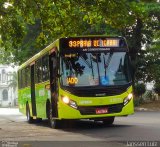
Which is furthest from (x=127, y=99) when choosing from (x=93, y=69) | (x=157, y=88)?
(x=157, y=88)

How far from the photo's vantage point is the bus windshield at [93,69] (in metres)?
16.1

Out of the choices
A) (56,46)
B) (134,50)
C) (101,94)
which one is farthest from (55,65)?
(134,50)

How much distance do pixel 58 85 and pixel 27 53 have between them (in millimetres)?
24690

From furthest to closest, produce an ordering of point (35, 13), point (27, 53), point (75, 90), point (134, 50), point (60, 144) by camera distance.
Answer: point (27, 53) → point (134, 50) → point (35, 13) → point (75, 90) → point (60, 144)

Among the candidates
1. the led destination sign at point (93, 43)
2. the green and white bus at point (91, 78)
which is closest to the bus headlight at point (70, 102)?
the green and white bus at point (91, 78)

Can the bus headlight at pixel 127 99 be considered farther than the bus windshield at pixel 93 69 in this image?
Yes

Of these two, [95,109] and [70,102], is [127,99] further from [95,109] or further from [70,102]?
[70,102]

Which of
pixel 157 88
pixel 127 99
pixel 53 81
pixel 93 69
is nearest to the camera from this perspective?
pixel 93 69

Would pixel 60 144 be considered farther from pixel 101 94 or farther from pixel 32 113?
pixel 32 113

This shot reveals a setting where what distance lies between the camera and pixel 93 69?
1616cm

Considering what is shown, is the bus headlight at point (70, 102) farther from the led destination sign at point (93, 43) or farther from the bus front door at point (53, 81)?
the led destination sign at point (93, 43)

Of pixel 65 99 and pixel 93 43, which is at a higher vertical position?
pixel 93 43

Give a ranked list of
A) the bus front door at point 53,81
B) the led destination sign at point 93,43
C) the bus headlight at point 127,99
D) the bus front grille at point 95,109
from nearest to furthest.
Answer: the bus front grille at point 95,109 → the bus headlight at point 127,99 → the led destination sign at point 93,43 → the bus front door at point 53,81

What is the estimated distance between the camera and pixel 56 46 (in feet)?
54.6
